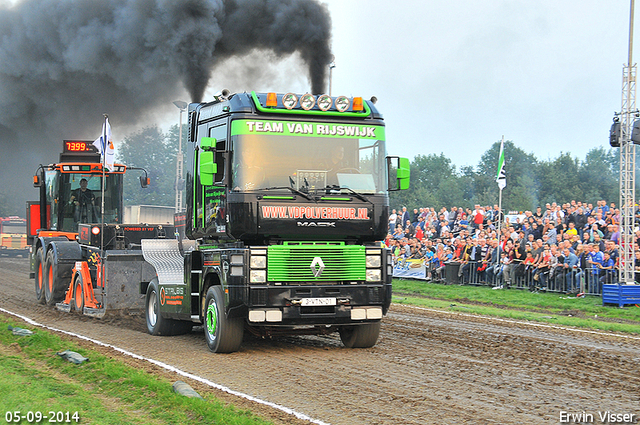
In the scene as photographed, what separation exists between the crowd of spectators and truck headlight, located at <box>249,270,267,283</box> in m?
12.5

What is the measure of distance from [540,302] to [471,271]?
16.8 feet

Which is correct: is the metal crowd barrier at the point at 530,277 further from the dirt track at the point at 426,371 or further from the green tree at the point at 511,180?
the green tree at the point at 511,180

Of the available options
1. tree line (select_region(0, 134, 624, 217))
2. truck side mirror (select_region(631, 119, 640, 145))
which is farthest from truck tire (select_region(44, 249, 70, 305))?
tree line (select_region(0, 134, 624, 217))

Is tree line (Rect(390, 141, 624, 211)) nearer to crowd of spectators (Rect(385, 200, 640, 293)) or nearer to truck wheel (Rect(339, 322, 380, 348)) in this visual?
crowd of spectators (Rect(385, 200, 640, 293))

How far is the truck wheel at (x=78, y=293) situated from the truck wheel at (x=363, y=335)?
269 inches

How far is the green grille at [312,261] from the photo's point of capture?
9922mm

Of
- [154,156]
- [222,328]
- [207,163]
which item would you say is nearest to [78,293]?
[222,328]

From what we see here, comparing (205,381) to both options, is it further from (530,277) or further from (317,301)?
(530,277)

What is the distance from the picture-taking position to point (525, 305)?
19.2 meters

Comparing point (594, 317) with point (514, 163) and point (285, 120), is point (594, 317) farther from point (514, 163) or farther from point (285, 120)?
point (514, 163)

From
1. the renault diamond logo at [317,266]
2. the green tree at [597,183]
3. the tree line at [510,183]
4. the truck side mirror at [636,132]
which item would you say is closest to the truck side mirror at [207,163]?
the renault diamond logo at [317,266]

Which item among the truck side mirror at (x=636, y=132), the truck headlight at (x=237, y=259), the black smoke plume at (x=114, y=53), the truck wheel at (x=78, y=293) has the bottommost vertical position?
the truck wheel at (x=78, y=293)

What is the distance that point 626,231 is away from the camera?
18.5 metres

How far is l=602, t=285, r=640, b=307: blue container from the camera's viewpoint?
18016 mm
